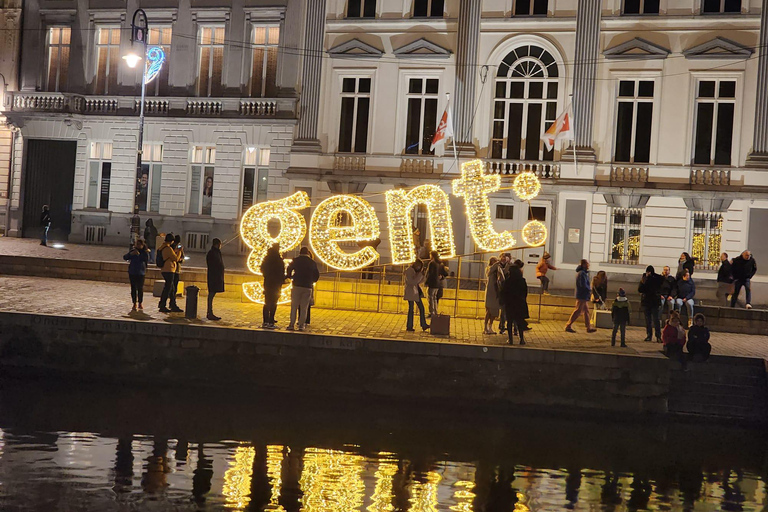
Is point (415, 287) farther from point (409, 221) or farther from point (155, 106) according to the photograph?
point (155, 106)

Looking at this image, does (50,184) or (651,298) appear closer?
(651,298)

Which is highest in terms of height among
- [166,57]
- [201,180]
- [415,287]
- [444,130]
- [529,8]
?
[529,8]

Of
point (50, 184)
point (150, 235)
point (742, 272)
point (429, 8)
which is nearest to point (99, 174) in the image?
point (50, 184)

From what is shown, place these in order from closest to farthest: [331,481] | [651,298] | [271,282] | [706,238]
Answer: [331,481], [271,282], [651,298], [706,238]

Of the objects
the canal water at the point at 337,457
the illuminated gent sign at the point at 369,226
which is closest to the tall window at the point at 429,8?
the illuminated gent sign at the point at 369,226

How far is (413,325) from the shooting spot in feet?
66.3

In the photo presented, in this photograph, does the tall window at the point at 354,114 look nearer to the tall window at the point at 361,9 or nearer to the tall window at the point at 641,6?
the tall window at the point at 361,9

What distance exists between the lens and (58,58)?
118ft

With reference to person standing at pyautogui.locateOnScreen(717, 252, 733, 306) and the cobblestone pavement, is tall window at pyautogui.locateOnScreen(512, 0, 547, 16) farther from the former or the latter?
the cobblestone pavement

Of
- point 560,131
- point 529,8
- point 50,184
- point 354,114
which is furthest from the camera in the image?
point 50,184

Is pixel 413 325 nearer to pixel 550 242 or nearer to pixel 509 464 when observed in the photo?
pixel 509 464

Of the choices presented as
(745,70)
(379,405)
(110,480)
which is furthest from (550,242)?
(110,480)

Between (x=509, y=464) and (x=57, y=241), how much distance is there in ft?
88.6

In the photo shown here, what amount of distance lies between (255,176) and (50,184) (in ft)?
31.4
